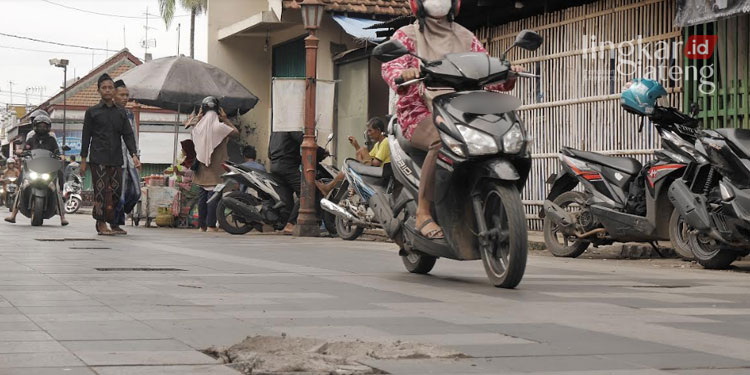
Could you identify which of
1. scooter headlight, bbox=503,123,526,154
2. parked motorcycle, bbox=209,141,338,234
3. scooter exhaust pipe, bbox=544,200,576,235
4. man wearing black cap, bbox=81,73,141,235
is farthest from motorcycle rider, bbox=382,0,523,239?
parked motorcycle, bbox=209,141,338,234

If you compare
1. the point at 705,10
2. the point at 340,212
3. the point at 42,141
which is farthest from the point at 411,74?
the point at 42,141

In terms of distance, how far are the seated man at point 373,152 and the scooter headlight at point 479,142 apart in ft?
25.4

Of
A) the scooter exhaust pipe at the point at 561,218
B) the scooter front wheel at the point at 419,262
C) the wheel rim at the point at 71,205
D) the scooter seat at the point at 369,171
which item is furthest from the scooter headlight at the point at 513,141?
the wheel rim at the point at 71,205

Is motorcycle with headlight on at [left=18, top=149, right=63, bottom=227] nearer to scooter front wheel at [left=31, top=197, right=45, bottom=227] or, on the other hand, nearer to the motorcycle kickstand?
scooter front wheel at [left=31, top=197, right=45, bottom=227]

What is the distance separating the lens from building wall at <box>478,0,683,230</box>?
45.4ft

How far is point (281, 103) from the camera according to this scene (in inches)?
691

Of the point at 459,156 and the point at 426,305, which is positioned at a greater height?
the point at 459,156

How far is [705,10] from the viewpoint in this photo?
1213 centimetres

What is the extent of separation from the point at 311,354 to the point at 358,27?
→ 17142mm

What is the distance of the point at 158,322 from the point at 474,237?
299 cm

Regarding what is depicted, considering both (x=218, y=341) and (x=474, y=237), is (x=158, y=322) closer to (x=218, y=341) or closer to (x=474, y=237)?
(x=218, y=341)

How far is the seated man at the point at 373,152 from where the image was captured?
1566cm

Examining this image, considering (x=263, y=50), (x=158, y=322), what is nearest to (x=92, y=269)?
(x=158, y=322)

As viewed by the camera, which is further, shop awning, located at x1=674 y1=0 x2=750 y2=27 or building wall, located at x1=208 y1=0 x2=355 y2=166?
building wall, located at x1=208 y1=0 x2=355 y2=166
